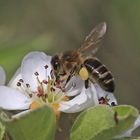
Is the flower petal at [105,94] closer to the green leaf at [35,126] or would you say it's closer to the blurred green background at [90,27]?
the green leaf at [35,126]

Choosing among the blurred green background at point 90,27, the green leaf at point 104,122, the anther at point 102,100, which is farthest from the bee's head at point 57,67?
the blurred green background at point 90,27

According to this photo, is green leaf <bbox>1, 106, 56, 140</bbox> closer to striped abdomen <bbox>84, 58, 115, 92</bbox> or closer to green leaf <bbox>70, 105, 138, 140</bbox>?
green leaf <bbox>70, 105, 138, 140</bbox>

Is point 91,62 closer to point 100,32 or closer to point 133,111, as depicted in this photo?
point 100,32

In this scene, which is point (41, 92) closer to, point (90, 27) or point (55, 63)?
point (55, 63)

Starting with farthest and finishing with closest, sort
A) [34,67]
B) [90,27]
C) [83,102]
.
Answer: [90,27], [34,67], [83,102]

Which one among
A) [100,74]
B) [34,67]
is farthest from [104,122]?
[34,67]

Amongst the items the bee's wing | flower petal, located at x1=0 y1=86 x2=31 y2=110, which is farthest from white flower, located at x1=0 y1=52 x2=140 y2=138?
the bee's wing

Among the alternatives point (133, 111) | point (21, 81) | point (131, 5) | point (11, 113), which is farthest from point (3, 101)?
point (131, 5)
